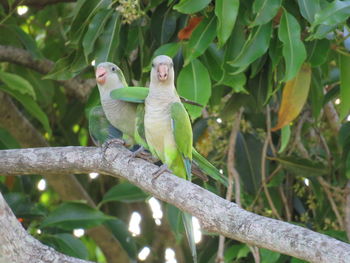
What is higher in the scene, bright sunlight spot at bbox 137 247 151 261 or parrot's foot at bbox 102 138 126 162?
parrot's foot at bbox 102 138 126 162

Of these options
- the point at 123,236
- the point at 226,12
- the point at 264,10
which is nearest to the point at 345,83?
the point at 264,10

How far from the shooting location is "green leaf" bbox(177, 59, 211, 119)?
11.2 ft

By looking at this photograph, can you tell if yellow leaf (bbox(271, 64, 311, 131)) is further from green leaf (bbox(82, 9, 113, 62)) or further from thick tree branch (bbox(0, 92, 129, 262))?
thick tree branch (bbox(0, 92, 129, 262))

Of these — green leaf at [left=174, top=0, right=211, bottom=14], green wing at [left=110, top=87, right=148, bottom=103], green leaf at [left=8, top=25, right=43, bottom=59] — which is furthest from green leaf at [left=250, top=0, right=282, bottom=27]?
green leaf at [left=8, top=25, right=43, bottom=59]

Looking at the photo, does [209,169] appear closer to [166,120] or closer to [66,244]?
[166,120]

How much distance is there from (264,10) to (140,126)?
696 millimetres

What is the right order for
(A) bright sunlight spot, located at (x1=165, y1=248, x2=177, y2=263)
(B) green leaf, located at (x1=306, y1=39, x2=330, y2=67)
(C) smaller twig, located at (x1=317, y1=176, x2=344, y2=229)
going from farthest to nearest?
(A) bright sunlight spot, located at (x1=165, y1=248, x2=177, y2=263) → (C) smaller twig, located at (x1=317, y1=176, x2=344, y2=229) → (B) green leaf, located at (x1=306, y1=39, x2=330, y2=67)

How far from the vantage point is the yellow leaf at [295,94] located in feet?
12.2

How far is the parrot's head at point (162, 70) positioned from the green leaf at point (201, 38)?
134 millimetres

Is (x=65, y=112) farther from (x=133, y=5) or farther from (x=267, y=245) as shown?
(x=267, y=245)

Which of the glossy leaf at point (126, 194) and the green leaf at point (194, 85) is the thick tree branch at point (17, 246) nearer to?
the green leaf at point (194, 85)

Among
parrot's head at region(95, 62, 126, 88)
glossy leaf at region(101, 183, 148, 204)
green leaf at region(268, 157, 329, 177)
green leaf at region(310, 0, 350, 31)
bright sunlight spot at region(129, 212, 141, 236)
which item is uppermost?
green leaf at region(310, 0, 350, 31)

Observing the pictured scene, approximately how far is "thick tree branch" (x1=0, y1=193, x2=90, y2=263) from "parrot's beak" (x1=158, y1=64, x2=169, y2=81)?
90 cm

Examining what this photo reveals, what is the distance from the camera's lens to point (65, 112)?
209 inches
